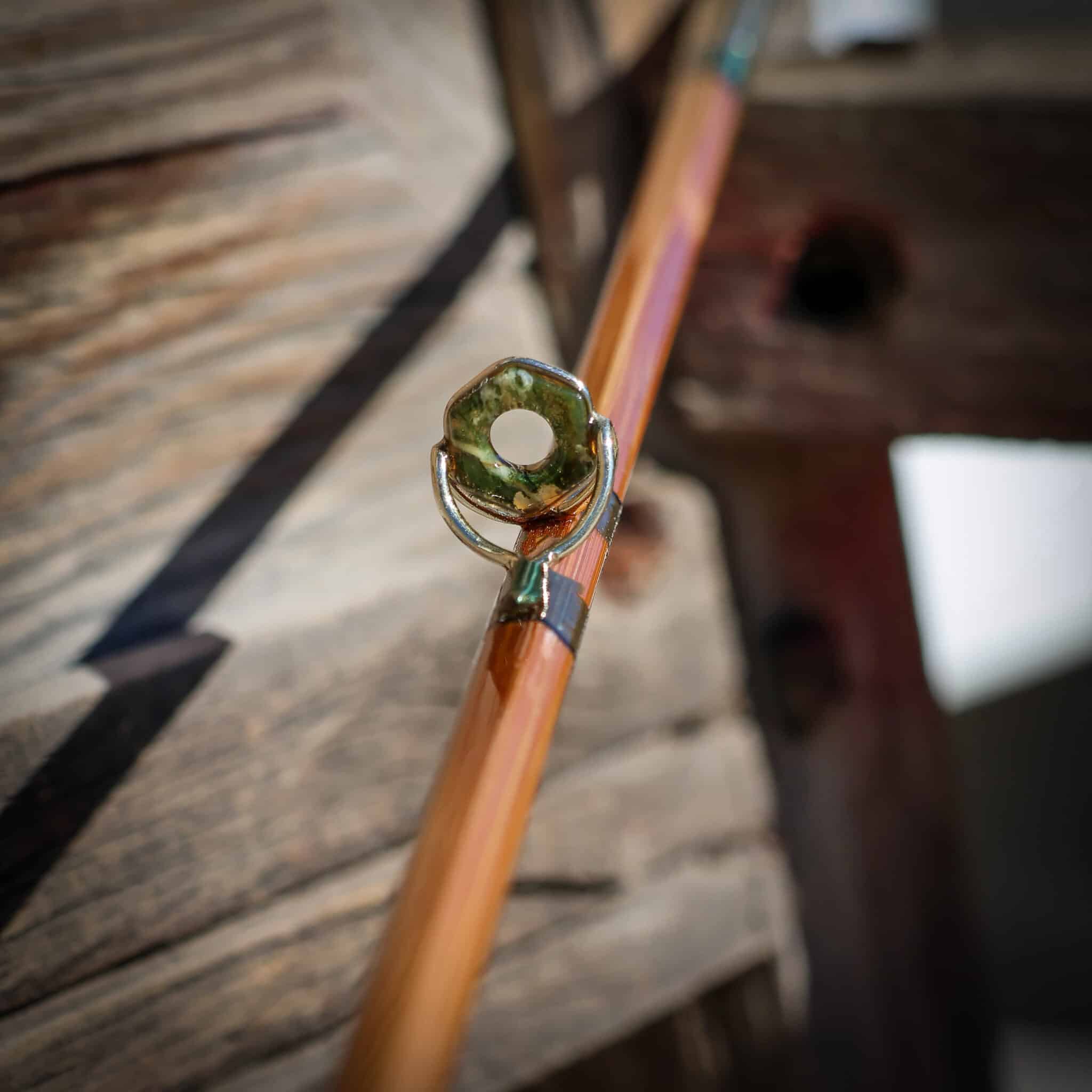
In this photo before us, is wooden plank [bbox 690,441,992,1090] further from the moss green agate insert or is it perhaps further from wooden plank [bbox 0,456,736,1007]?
the moss green agate insert

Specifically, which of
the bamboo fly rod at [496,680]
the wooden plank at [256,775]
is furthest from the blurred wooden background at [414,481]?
the bamboo fly rod at [496,680]

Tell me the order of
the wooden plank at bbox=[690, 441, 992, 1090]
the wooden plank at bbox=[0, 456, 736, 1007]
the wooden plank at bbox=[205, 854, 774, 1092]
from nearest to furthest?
1. the wooden plank at bbox=[0, 456, 736, 1007]
2. the wooden plank at bbox=[205, 854, 774, 1092]
3. the wooden plank at bbox=[690, 441, 992, 1090]

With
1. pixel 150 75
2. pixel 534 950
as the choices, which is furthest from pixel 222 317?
pixel 534 950

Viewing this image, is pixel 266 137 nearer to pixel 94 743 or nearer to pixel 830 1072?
pixel 94 743

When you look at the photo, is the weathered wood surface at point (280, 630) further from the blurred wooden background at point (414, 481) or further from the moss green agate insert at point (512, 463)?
the moss green agate insert at point (512, 463)

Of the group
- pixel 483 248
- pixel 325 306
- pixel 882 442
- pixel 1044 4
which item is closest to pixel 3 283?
pixel 325 306

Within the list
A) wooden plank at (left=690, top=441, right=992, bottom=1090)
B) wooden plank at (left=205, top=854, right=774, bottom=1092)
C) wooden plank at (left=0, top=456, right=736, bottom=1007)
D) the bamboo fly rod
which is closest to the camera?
the bamboo fly rod

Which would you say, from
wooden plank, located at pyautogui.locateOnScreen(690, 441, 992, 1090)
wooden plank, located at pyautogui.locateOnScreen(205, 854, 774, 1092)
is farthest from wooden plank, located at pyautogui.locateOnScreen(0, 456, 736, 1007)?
wooden plank, located at pyautogui.locateOnScreen(690, 441, 992, 1090)
